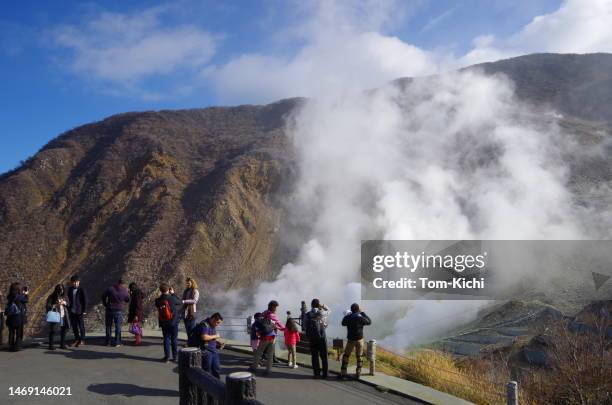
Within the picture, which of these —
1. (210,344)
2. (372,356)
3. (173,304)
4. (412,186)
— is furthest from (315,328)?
(412,186)

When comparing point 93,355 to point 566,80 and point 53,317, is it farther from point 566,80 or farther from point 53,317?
point 566,80

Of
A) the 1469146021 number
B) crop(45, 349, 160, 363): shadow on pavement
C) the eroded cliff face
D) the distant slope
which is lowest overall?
the 1469146021 number

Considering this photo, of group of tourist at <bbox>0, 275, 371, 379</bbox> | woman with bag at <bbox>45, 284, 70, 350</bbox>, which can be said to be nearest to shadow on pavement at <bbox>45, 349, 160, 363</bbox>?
group of tourist at <bbox>0, 275, 371, 379</bbox>

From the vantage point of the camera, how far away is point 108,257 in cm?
3128

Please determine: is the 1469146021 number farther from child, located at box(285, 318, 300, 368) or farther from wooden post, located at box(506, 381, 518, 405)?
wooden post, located at box(506, 381, 518, 405)

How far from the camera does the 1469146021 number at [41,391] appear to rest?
7.06 m

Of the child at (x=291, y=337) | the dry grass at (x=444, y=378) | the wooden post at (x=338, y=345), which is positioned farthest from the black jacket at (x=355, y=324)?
the wooden post at (x=338, y=345)

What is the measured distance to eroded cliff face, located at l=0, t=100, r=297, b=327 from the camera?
99.9 ft

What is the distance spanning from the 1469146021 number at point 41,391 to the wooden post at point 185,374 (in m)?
→ 3.52

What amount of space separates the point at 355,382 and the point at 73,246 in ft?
98.7

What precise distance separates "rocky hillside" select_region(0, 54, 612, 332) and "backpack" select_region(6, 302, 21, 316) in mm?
18081

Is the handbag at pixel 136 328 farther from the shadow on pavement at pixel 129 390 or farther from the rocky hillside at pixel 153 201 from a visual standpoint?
the rocky hillside at pixel 153 201

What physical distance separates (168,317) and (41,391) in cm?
236

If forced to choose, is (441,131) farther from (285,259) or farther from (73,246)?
(73,246)
